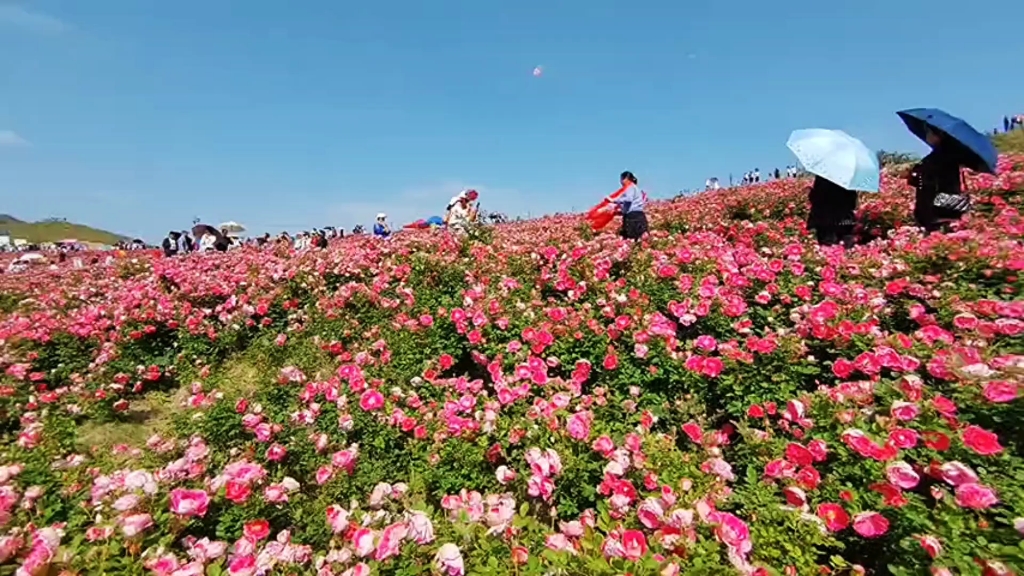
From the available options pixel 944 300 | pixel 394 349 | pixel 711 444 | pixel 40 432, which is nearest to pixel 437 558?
pixel 711 444

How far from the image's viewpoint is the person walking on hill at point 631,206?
25.3 ft

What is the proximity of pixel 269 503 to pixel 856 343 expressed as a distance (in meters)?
3.58

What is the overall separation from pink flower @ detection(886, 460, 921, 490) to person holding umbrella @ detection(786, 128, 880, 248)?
412 cm

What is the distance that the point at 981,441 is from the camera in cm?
213

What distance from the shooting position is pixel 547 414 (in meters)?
2.90

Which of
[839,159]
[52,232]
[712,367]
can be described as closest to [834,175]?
[839,159]

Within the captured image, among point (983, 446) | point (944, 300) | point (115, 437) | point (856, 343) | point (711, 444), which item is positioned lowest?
point (115, 437)

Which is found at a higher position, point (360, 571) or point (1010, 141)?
point (1010, 141)

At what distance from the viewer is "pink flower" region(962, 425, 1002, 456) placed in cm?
210

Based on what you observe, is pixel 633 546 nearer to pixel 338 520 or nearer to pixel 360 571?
pixel 360 571

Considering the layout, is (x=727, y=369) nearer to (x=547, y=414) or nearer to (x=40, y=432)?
(x=547, y=414)

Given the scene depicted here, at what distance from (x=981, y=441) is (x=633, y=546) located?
152 cm

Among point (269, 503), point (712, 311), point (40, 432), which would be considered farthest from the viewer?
point (712, 311)

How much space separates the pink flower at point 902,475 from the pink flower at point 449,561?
1.76m
